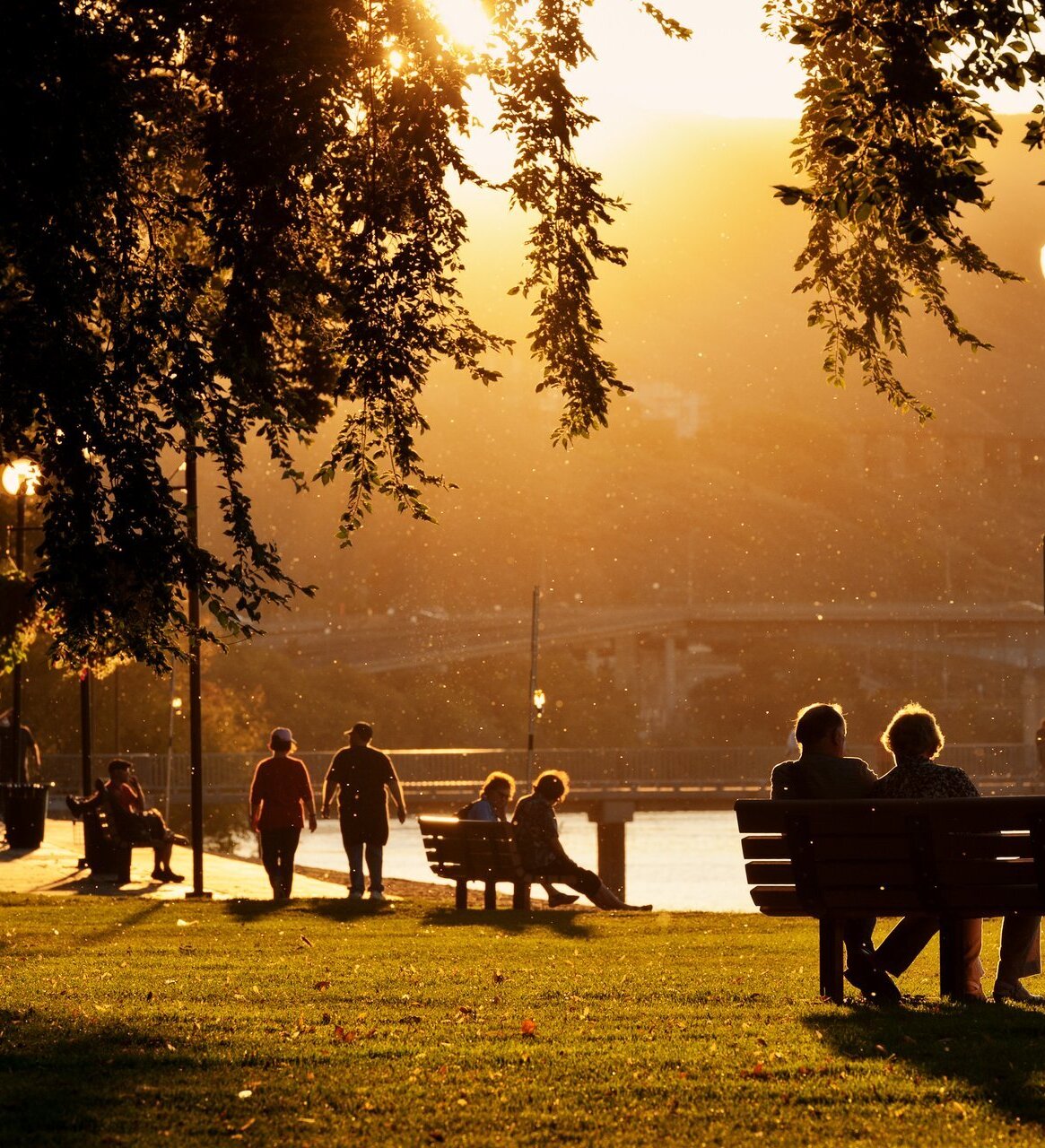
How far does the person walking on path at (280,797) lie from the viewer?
18578mm

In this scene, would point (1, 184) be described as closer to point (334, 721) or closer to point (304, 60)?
point (304, 60)

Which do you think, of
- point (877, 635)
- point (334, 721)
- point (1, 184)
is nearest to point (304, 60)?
point (1, 184)

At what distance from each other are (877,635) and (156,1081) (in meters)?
96.9

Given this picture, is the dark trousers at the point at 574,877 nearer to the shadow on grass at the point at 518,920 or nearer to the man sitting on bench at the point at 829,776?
the shadow on grass at the point at 518,920

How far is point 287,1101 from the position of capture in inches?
256

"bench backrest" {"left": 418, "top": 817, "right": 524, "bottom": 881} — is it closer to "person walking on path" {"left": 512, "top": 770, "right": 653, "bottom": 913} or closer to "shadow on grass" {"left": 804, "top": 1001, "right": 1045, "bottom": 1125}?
"person walking on path" {"left": 512, "top": 770, "right": 653, "bottom": 913}

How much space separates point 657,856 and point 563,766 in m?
4.20

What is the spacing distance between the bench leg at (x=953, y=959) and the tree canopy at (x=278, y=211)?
3.20 meters

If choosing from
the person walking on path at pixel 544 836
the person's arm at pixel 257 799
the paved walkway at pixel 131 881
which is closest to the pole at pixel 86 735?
the paved walkway at pixel 131 881

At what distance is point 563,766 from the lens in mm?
60312

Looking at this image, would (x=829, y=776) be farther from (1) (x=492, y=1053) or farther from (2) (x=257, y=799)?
(2) (x=257, y=799)

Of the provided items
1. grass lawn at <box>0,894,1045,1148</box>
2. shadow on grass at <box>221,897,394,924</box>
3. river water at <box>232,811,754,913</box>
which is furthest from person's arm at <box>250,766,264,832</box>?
river water at <box>232,811,754,913</box>

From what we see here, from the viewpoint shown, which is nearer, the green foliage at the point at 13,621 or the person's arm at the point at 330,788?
the person's arm at the point at 330,788

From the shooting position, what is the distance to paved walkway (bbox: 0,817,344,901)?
69.1 feet
